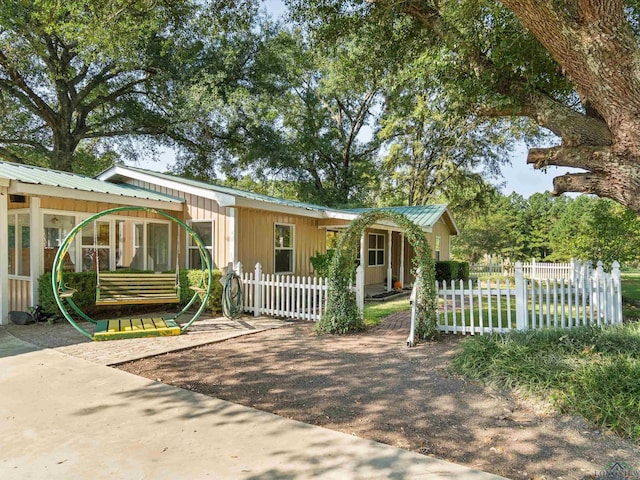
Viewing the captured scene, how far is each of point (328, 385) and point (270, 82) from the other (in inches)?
734

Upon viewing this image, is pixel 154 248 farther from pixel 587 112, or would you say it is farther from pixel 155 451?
pixel 587 112

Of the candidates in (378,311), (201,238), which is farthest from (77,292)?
(378,311)

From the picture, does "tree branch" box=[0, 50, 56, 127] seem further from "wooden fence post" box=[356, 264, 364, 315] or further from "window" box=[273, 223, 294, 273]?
"wooden fence post" box=[356, 264, 364, 315]

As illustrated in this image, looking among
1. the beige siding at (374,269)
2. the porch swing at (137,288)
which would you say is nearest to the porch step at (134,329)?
the porch swing at (137,288)

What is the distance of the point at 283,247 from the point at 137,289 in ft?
15.6

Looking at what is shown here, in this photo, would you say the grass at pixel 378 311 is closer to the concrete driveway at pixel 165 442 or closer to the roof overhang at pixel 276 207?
the roof overhang at pixel 276 207

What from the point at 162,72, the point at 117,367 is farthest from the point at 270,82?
the point at 117,367

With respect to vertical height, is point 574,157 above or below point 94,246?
above

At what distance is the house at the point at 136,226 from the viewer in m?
8.40

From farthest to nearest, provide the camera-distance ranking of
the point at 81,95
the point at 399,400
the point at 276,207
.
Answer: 1. the point at 81,95
2. the point at 276,207
3. the point at 399,400

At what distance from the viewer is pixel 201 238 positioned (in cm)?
1050

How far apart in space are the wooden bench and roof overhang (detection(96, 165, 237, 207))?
215cm

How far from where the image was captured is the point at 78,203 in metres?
9.17

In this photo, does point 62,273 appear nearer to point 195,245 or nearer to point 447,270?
point 195,245
